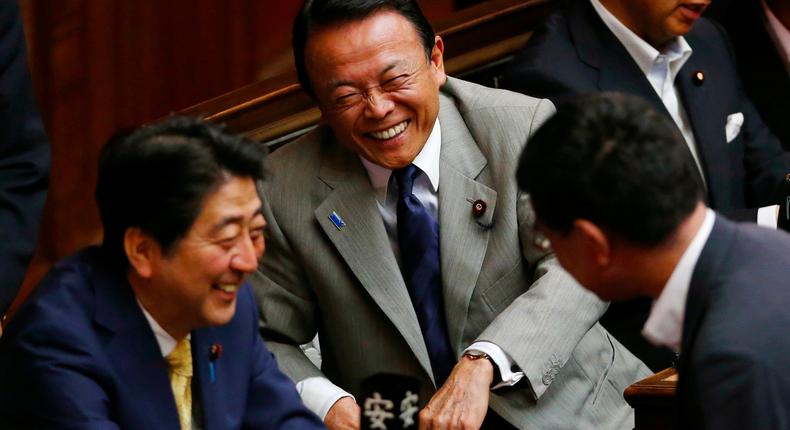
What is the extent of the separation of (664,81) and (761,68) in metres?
0.61

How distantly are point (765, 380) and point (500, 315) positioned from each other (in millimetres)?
1100

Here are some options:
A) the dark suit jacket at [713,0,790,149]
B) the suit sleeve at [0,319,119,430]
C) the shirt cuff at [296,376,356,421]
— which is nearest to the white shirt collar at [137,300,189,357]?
the suit sleeve at [0,319,119,430]

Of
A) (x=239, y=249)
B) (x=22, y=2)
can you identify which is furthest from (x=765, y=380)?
(x=22, y=2)


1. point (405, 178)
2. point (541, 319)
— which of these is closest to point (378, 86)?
point (405, 178)

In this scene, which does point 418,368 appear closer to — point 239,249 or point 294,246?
point 294,246

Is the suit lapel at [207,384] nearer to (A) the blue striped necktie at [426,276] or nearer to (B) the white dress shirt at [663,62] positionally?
(A) the blue striped necktie at [426,276]

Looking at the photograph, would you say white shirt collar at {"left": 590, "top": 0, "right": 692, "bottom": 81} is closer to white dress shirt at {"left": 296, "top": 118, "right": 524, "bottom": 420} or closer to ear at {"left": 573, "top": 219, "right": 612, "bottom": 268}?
white dress shirt at {"left": 296, "top": 118, "right": 524, "bottom": 420}

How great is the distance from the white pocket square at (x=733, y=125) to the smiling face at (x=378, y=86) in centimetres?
105

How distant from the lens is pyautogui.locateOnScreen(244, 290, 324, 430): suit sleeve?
2564mm

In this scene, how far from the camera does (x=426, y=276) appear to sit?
300cm

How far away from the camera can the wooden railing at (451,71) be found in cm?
373

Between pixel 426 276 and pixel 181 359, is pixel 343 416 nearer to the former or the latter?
pixel 426 276

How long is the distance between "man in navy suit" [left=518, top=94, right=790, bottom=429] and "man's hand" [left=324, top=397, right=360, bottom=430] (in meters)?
0.93

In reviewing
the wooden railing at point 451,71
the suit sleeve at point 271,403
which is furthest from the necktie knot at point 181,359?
the wooden railing at point 451,71
